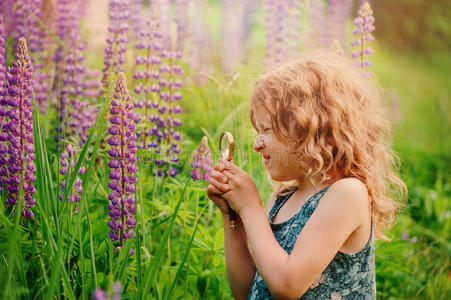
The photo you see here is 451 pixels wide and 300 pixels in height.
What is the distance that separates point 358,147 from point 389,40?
10765mm

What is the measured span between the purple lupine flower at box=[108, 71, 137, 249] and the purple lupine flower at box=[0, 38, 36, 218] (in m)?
0.34

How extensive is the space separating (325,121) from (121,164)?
2.59ft

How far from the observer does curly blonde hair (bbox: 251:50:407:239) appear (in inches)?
73.8

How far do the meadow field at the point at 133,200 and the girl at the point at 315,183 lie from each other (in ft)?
0.89

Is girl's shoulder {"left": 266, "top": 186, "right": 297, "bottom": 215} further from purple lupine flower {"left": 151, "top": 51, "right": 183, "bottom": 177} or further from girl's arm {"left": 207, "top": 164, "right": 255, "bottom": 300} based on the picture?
purple lupine flower {"left": 151, "top": 51, "right": 183, "bottom": 177}

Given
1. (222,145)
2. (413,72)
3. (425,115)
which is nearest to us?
(222,145)

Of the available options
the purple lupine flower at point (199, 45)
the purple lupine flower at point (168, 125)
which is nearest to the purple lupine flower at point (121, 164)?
the purple lupine flower at point (168, 125)

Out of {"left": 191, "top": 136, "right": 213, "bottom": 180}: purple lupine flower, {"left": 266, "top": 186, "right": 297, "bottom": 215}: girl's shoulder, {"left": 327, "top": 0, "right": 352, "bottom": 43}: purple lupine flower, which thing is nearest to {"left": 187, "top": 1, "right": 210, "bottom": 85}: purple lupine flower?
{"left": 327, "top": 0, "right": 352, "bottom": 43}: purple lupine flower

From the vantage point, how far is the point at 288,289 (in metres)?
1.70

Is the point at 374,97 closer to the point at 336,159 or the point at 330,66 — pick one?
the point at 330,66

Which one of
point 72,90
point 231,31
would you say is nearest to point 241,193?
point 72,90

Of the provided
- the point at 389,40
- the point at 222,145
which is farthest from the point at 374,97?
the point at 389,40

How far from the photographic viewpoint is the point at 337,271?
184cm

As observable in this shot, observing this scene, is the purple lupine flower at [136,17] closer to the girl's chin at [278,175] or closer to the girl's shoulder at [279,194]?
the girl's shoulder at [279,194]
